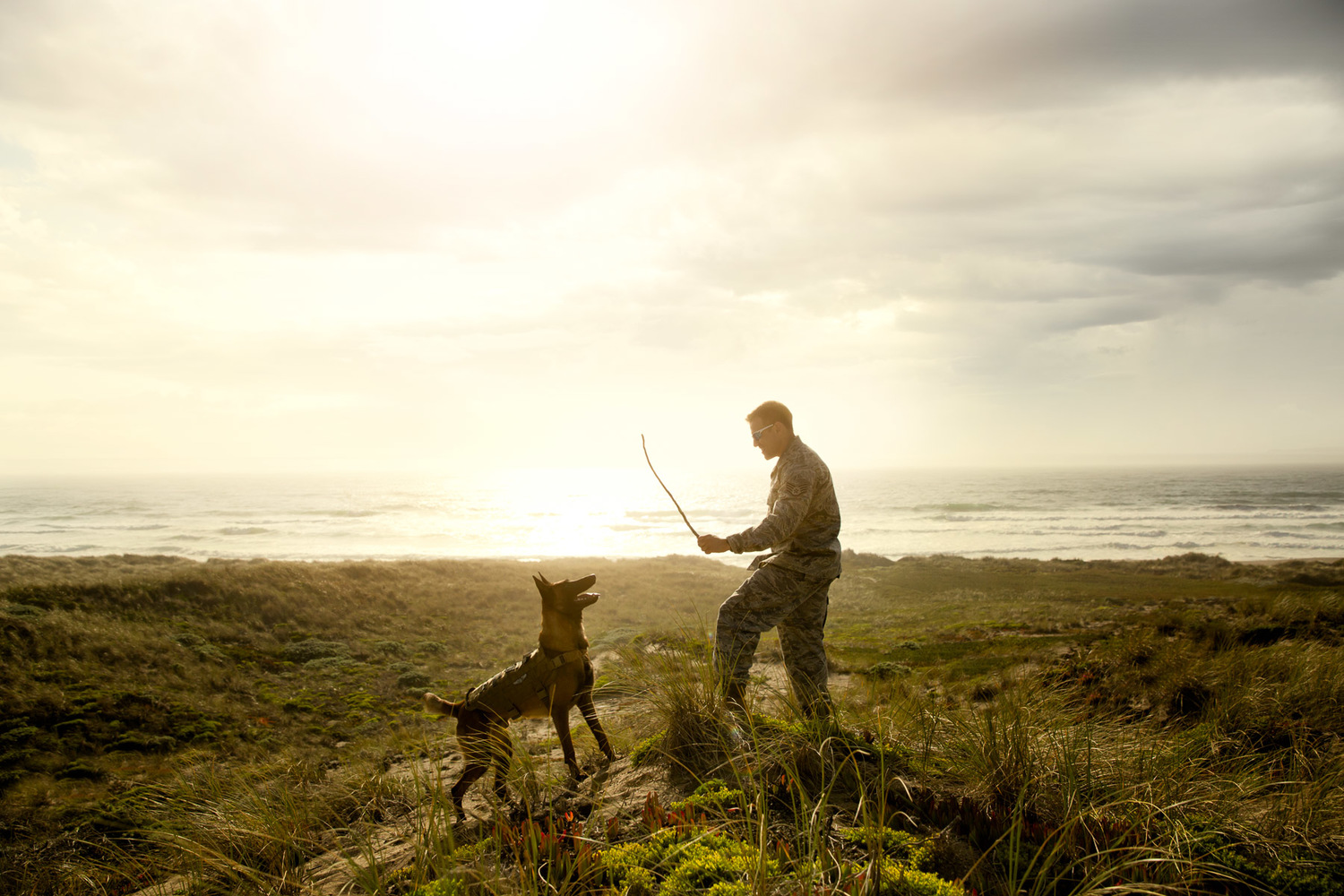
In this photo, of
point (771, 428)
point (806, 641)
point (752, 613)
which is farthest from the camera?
point (806, 641)

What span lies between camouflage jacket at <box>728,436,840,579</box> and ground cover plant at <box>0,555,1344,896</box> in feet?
3.10

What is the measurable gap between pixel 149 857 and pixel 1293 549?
48849mm

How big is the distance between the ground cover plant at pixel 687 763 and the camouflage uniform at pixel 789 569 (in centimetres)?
25

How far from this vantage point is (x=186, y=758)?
20.2 feet

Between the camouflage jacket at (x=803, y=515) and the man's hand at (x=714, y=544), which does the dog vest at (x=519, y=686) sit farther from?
the camouflage jacket at (x=803, y=515)

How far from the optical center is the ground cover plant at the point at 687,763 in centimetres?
279

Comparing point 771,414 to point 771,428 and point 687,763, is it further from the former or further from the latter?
point 687,763

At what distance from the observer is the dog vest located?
419 cm

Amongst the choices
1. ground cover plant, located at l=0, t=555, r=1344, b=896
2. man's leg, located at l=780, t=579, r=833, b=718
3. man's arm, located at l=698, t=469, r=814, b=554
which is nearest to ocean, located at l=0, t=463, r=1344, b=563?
ground cover plant, located at l=0, t=555, r=1344, b=896

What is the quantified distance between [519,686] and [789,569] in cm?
213

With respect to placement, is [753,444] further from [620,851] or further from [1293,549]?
[1293,549]

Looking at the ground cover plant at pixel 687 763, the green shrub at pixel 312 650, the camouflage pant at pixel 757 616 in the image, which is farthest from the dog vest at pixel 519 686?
the green shrub at pixel 312 650

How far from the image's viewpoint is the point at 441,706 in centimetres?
416

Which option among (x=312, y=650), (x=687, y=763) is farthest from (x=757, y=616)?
(x=312, y=650)
